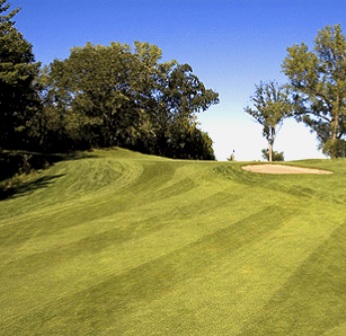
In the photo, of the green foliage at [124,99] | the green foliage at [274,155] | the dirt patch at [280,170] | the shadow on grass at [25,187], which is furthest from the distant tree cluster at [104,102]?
the dirt patch at [280,170]

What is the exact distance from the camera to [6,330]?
15.6 feet

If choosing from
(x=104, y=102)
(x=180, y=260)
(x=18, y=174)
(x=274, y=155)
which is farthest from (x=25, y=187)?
(x=274, y=155)

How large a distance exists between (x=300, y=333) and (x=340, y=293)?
1.54 m

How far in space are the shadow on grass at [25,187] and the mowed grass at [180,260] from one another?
1.28 meters

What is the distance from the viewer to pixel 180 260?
284 inches

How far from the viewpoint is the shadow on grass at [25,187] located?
15792 mm

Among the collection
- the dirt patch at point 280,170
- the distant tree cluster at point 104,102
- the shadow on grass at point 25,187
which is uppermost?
the distant tree cluster at point 104,102

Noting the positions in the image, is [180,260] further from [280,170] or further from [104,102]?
[104,102]

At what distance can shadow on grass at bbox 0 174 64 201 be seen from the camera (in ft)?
51.8

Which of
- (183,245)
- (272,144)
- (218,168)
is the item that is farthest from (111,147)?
(183,245)

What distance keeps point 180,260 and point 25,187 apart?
1210 cm

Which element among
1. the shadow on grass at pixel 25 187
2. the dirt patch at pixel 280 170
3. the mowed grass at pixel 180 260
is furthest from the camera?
the dirt patch at pixel 280 170

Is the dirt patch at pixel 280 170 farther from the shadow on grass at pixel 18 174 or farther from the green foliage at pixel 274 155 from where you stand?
the green foliage at pixel 274 155

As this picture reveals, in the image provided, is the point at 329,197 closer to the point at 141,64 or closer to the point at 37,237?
the point at 37,237
